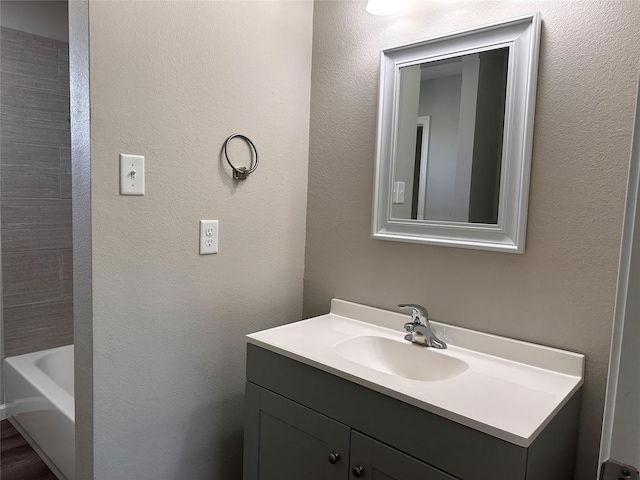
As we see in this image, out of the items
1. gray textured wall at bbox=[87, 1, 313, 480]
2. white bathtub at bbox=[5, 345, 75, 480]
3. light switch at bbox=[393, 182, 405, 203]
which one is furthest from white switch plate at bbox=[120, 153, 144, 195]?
white bathtub at bbox=[5, 345, 75, 480]

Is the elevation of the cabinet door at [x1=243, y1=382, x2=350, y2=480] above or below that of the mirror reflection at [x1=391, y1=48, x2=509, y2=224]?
below

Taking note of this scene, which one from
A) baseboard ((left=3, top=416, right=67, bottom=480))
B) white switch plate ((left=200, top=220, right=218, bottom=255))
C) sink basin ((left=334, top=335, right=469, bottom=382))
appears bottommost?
baseboard ((left=3, top=416, right=67, bottom=480))

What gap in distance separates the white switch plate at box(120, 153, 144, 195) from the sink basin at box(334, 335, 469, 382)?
2.53 feet

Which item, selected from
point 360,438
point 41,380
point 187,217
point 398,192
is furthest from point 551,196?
point 41,380

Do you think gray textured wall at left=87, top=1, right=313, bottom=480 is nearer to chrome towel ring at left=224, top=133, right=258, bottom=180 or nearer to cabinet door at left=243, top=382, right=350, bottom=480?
chrome towel ring at left=224, top=133, right=258, bottom=180

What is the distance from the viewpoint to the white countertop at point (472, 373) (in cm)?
97

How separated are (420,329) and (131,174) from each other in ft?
3.26

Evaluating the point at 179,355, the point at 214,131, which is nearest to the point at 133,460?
the point at 179,355

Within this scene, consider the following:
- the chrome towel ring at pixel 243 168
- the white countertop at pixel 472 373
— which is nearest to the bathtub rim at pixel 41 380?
the white countertop at pixel 472 373

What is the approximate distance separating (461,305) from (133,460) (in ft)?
3.75

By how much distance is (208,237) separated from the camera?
1504 mm

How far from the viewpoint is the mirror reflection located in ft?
4.38

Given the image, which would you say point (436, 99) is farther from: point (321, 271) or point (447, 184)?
point (321, 271)

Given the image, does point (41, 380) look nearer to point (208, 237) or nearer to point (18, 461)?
point (18, 461)
